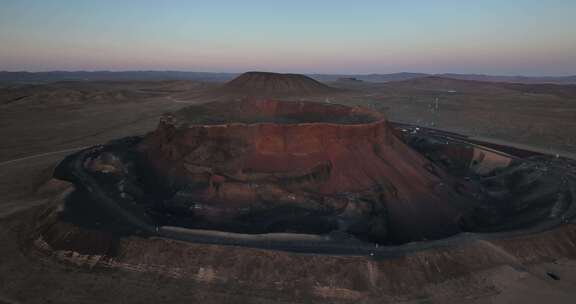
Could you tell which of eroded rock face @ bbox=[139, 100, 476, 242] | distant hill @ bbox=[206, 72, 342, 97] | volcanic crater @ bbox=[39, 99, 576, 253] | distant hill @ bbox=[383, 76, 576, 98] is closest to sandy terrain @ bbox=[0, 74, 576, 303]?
volcanic crater @ bbox=[39, 99, 576, 253]

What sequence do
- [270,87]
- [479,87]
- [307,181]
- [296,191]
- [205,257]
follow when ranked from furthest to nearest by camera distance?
[479,87]
[270,87]
[307,181]
[296,191]
[205,257]

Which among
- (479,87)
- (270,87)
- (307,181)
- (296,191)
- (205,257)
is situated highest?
(479,87)

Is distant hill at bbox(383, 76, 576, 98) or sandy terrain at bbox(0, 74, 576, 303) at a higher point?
distant hill at bbox(383, 76, 576, 98)

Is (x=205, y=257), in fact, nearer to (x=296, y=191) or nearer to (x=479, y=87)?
(x=296, y=191)

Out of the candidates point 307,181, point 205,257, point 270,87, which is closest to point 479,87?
point 270,87

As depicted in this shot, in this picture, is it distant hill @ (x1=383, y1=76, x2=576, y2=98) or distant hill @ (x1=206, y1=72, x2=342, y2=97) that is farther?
distant hill @ (x1=383, y1=76, x2=576, y2=98)

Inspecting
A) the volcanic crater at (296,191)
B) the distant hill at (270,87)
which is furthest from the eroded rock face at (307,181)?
the distant hill at (270,87)

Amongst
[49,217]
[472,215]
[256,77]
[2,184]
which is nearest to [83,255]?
[49,217]

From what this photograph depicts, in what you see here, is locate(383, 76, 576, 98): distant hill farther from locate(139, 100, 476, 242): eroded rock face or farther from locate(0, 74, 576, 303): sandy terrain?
locate(139, 100, 476, 242): eroded rock face

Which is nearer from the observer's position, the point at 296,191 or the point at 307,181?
the point at 296,191

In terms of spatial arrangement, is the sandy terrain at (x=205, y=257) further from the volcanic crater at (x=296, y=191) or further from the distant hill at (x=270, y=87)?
the distant hill at (x=270, y=87)
